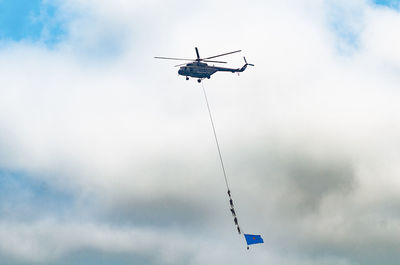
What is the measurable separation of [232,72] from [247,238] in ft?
231

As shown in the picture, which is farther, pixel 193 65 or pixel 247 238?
pixel 193 65

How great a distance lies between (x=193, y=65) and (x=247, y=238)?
60.7 m

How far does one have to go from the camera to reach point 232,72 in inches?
6841

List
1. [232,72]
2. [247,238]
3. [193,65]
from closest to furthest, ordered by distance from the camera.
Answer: [247,238] < [193,65] < [232,72]

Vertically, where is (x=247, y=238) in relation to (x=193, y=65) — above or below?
below

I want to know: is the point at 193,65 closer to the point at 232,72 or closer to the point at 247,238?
the point at 232,72

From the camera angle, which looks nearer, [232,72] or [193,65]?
[193,65]

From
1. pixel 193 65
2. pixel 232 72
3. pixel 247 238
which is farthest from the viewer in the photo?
pixel 232 72

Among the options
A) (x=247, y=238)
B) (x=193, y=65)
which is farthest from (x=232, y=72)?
(x=247, y=238)

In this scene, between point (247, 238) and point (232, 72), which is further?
point (232, 72)

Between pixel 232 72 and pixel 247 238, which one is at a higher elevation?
pixel 232 72

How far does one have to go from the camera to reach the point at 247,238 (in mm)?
122875

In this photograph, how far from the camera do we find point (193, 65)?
15638 cm

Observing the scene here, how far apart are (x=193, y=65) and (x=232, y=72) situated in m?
22.2
